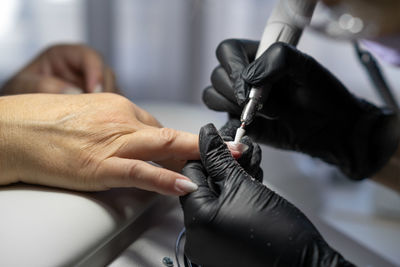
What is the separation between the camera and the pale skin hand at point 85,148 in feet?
1.88

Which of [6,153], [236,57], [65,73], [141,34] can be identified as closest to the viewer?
[6,153]

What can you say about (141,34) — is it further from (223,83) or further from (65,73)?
(223,83)

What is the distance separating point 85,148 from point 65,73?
2.22 feet

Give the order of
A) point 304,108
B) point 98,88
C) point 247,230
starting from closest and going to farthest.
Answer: point 247,230
point 304,108
point 98,88

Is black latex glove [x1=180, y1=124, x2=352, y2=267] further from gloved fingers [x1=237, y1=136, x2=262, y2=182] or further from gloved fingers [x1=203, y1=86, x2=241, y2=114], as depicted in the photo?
gloved fingers [x1=203, y1=86, x2=241, y2=114]

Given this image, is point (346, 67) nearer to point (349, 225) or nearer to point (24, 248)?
point (349, 225)

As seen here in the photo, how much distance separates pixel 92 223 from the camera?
54 cm

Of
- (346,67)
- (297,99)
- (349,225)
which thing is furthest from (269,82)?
(346,67)

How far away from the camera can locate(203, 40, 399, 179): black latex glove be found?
2.29ft

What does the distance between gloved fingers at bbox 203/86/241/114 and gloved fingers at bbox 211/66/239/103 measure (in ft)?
0.06

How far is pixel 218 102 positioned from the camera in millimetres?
830

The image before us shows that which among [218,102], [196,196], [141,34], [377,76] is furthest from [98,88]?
[141,34]

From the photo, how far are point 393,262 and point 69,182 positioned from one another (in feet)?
2.23

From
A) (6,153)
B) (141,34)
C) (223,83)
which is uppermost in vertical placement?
(223,83)
